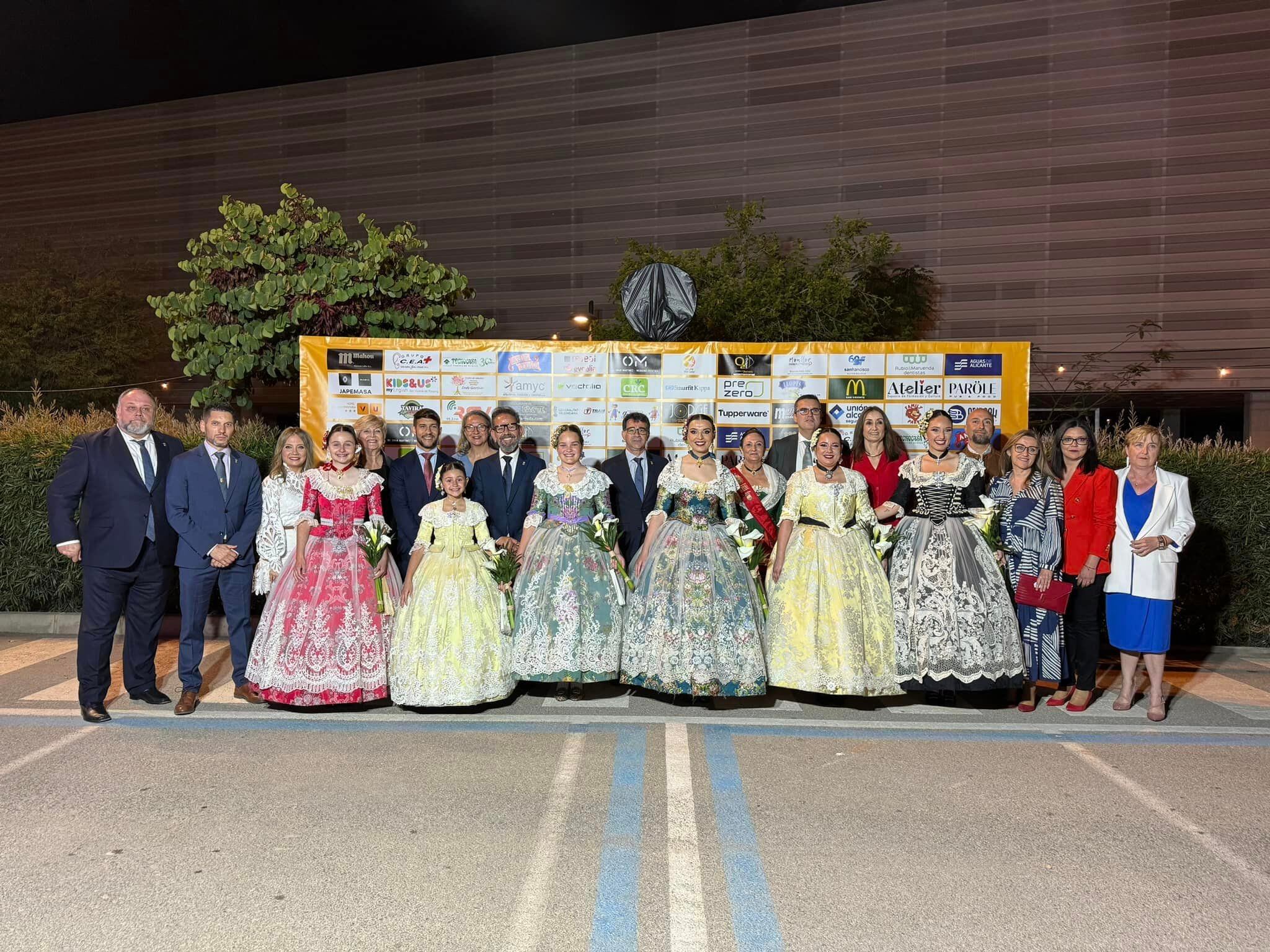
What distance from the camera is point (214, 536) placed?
6.05 meters

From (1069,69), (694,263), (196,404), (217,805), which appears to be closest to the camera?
(217,805)

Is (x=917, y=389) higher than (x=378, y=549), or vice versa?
(x=917, y=389)

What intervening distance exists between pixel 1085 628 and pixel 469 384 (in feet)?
18.6

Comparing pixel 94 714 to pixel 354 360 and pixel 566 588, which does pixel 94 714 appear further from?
pixel 354 360

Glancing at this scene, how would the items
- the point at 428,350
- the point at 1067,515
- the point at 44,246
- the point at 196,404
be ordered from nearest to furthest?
the point at 1067,515
the point at 428,350
the point at 196,404
the point at 44,246

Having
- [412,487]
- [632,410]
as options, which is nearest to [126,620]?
[412,487]

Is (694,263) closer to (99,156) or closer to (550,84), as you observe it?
(550,84)

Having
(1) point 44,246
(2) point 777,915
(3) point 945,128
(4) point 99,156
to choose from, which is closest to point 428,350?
(2) point 777,915

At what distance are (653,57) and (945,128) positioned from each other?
8.28m

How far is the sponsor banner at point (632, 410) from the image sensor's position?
8438 millimetres

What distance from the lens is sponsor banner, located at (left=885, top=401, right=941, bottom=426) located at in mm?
8227

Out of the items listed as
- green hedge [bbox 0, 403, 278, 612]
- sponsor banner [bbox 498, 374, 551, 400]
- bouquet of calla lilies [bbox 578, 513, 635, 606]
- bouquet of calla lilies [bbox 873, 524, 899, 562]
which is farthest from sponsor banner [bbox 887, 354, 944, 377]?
green hedge [bbox 0, 403, 278, 612]

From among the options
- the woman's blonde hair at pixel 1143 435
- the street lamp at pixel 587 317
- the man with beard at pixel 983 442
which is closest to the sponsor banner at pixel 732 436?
the man with beard at pixel 983 442

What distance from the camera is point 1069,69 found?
70.8ft
